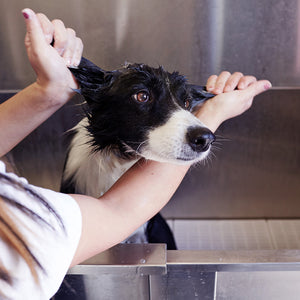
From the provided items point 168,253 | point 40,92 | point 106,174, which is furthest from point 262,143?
point 40,92

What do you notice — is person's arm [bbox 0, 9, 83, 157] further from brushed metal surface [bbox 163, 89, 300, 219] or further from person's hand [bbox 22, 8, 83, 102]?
brushed metal surface [bbox 163, 89, 300, 219]

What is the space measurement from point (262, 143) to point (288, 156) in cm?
13

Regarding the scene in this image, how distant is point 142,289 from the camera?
689 mm

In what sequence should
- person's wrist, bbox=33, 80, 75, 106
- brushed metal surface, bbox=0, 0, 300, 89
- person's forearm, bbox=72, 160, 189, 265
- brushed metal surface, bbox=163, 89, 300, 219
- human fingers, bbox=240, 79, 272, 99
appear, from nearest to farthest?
1. person's forearm, bbox=72, 160, 189, 265
2. person's wrist, bbox=33, 80, 75, 106
3. human fingers, bbox=240, 79, 272, 99
4. brushed metal surface, bbox=0, 0, 300, 89
5. brushed metal surface, bbox=163, 89, 300, 219

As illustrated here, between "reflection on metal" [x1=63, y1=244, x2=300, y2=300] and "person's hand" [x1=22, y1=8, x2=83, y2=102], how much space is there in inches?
15.3

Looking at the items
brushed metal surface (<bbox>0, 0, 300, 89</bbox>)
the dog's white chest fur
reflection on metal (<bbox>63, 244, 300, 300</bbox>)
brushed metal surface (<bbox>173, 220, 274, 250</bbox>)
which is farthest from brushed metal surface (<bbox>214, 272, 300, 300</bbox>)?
brushed metal surface (<bbox>0, 0, 300, 89</bbox>)

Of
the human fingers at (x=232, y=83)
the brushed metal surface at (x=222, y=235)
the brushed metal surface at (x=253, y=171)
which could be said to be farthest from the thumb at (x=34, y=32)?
the brushed metal surface at (x=222, y=235)

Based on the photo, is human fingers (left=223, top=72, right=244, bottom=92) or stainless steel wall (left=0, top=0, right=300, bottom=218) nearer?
human fingers (left=223, top=72, right=244, bottom=92)

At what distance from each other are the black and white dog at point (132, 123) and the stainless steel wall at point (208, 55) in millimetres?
363

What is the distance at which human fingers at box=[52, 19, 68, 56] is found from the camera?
29.2 inches

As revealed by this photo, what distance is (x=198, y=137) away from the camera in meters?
0.70

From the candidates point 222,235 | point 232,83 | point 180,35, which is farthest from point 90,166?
point 222,235

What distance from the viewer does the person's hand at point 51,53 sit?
26.2 inches

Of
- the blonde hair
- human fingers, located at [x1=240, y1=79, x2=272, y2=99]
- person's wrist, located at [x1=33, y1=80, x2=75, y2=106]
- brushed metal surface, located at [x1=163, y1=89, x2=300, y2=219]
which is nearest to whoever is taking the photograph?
the blonde hair
